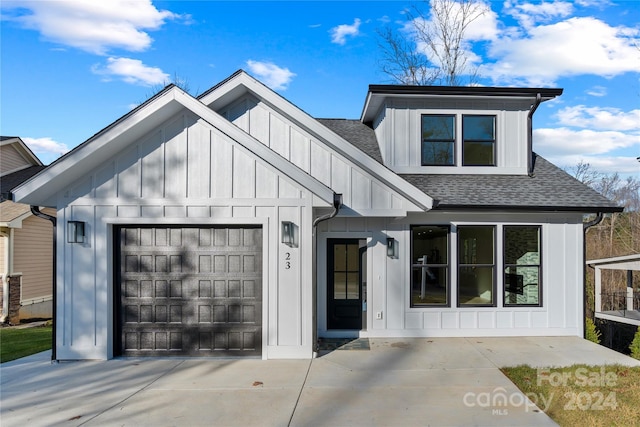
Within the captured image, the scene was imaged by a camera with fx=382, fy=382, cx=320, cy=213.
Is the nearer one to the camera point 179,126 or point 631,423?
point 631,423

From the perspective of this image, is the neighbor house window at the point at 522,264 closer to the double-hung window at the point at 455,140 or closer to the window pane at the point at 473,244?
the window pane at the point at 473,244

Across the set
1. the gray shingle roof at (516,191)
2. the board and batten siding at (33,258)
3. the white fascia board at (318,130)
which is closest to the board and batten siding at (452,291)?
the gray shingle roof at (516,191)

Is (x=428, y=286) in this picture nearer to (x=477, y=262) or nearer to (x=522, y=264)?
(x=477, y=262)

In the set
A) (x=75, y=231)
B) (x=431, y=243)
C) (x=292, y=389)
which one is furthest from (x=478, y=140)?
(x=75, y=231)

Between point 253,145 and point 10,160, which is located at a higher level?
point 10,160

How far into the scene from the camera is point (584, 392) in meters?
5.42

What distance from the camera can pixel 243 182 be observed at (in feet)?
23.0

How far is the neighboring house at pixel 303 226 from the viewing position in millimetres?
7000

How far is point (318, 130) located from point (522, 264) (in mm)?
5610

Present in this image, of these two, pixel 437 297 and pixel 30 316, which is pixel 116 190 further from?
pixel 30 316

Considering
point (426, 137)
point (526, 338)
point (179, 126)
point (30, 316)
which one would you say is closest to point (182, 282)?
point (179, 126)

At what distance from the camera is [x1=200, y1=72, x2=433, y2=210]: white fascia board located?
26.3ft

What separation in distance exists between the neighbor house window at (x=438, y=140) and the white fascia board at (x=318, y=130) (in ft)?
6.83

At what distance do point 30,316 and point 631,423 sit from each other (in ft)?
60.4
